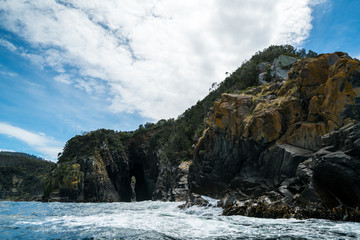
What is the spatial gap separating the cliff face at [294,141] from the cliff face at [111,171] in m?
18.8

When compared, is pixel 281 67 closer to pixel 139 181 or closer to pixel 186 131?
pixel 186 131

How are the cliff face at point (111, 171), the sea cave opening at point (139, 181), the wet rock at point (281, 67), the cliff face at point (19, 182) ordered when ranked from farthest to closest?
1. the cliff face at point (19, 182)
2. the sea cave opening at point (139, 181)
3. the cliff face at point (111, 171)
4. the wet rock at point (281, 67)

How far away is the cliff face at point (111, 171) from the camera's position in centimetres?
5764

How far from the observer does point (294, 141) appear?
1972cm

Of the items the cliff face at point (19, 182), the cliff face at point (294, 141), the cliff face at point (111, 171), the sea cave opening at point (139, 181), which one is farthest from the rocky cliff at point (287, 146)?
the cliff face at point (19, 182)

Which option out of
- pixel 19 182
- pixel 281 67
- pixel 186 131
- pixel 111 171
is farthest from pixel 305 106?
pixel 19 182

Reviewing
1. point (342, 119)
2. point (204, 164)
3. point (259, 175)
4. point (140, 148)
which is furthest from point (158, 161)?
point (342, 119)

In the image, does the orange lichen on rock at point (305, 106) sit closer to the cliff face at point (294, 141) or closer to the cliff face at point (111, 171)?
the cliff face at point (294, 141)

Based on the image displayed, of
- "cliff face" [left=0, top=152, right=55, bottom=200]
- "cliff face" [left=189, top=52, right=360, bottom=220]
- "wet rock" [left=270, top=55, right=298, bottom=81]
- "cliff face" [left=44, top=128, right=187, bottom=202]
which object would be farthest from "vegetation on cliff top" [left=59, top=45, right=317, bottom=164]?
"cliff face" [left=0, top=152, right=55, bottom=200]

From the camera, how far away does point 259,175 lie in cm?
2262

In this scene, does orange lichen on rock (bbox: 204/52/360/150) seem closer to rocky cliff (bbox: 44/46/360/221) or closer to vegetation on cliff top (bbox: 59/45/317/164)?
rocky cliff (bbox: 44/46/360/221)

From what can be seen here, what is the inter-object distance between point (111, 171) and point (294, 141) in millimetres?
66253

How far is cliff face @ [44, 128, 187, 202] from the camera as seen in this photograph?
5764 centimetres

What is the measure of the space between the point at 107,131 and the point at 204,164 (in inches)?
2462
